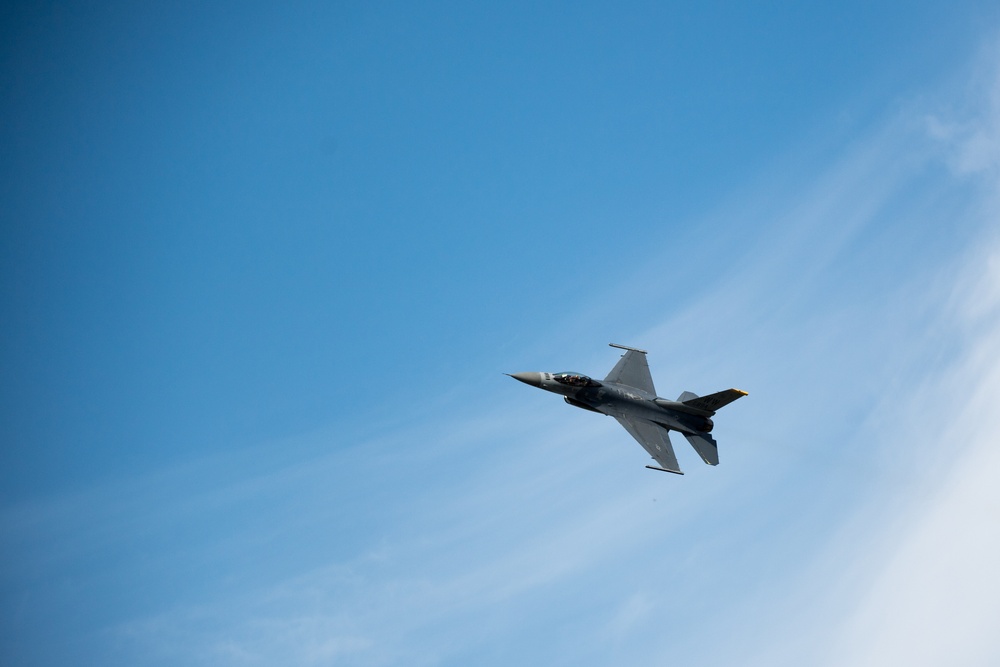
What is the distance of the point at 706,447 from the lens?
83.9 m

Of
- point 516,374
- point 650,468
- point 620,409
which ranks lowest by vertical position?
point 650,468

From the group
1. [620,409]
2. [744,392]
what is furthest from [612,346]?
[744,392]

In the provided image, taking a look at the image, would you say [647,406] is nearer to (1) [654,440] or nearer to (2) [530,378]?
(1) [654,440]

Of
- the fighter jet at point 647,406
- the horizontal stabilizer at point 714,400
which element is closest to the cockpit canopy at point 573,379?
the fighter jet at point 647,406

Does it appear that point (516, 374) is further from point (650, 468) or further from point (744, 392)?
point (744, 392)

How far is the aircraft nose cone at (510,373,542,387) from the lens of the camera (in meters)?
83.0

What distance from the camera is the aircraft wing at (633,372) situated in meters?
87.8

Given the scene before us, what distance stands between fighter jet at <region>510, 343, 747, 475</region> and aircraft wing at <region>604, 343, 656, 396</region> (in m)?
2.58

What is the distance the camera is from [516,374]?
83.2 meters

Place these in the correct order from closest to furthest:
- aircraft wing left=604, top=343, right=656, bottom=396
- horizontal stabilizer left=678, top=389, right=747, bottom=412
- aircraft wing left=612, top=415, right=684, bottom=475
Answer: aircraft wing left=612, top=415, right=684, bottom=475 → horizontal stabilizer left=678, top=389, right=747, bottom=412 → aircraft wing left=604, top=343, right=656, bottom=396

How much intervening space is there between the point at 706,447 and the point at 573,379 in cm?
1422

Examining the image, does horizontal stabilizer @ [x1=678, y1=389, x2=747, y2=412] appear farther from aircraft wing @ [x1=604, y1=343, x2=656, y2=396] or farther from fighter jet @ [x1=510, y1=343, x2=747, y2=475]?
aircraft wing @ [x1=604, y1=343, x2=656, y2=396]

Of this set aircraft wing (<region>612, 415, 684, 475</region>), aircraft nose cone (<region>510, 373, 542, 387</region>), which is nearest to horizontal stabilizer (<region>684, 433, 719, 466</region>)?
aircraft wing (<region>612, 415, 684, 475</region>)

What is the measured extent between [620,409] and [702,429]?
8101mm
